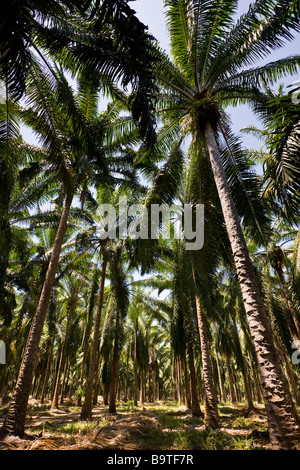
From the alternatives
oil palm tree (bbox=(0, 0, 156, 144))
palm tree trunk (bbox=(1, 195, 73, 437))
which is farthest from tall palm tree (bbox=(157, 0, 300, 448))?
palm tree trunk (bbox=(1, 195, 73, 437))

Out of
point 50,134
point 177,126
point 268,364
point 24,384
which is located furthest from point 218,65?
point 24,384

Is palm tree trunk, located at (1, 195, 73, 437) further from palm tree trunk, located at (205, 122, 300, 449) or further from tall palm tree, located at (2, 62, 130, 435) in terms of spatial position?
A: palm tree trunk, located at (205, 122, 300, 449)

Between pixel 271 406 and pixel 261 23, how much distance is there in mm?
8366

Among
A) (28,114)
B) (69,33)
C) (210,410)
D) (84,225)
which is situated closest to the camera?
(69,33)

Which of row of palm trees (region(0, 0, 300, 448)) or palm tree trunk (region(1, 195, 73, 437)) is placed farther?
palm tree trunk (region(1, 195, 73, 437))

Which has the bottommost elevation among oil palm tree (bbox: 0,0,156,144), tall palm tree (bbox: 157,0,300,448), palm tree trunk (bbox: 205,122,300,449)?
palm tree trunk (bbox: 205,122,300,449)

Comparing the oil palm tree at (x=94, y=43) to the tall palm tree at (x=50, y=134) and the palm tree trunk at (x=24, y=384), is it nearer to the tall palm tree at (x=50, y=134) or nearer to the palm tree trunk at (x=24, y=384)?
the tall palm tree at (x=50, y=134)

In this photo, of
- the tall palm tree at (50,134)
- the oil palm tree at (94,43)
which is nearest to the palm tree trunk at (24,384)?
the tall palm tree at (50,134)

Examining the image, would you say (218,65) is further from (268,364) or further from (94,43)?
(268,364)

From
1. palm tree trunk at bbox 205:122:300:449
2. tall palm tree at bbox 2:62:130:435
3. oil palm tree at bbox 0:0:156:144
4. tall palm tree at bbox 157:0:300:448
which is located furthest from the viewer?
tall palm tree at bbox 2:62:130:435

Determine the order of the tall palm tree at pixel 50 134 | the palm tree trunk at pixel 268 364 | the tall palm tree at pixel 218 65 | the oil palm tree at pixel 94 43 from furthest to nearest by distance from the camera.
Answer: the tall palm tree at pixel 50 134
the tall palm tree at pixel 218 65
the oil palm tree at pixel 94 43
the palm tree trunk at pixel 268 364
